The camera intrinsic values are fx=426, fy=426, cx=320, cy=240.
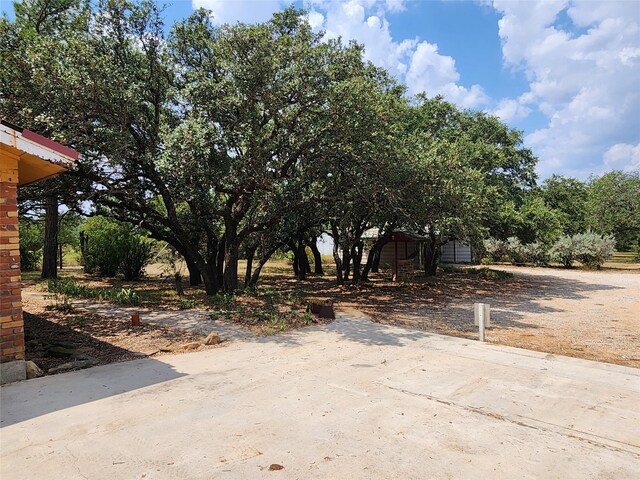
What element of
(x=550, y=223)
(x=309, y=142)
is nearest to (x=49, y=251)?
(x=309, y=142)

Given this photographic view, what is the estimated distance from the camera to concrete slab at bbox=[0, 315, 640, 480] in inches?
135

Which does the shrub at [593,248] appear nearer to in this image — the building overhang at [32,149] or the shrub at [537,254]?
the shrub at [537,254]

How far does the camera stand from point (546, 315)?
1156cm

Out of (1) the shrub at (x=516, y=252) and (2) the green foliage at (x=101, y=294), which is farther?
(1) the shrub at (x=516, y=252)

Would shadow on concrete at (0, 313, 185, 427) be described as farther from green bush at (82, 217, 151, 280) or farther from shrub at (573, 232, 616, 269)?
shrub at (573, 232, 616, 269)

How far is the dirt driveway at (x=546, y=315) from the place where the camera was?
8.09 metres

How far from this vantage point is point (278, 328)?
29.2ft

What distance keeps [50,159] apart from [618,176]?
47276 millimetres

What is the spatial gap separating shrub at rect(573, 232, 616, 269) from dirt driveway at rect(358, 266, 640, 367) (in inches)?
347

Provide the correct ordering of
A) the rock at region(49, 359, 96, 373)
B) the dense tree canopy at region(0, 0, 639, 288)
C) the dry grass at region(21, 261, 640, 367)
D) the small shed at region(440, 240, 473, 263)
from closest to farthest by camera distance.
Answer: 1. the rock at region(49, 359, 96, 373)
2. the dry grass at region(21, 261, 640, 367)
3. the dense tree canopy at region(0, 0, 639, 288)
4. the small shed at region(440, 240, 473, 263)

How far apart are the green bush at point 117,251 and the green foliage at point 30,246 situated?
660cm

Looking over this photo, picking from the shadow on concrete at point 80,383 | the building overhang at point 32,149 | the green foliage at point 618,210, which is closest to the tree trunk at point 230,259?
the shadow on concrete at point 80,383

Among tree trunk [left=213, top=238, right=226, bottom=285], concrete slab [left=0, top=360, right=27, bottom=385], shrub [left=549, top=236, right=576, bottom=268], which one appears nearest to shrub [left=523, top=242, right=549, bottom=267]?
shrub [left=549, top=236, right=576, bottom=268]

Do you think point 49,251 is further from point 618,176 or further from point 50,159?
point 618,176
